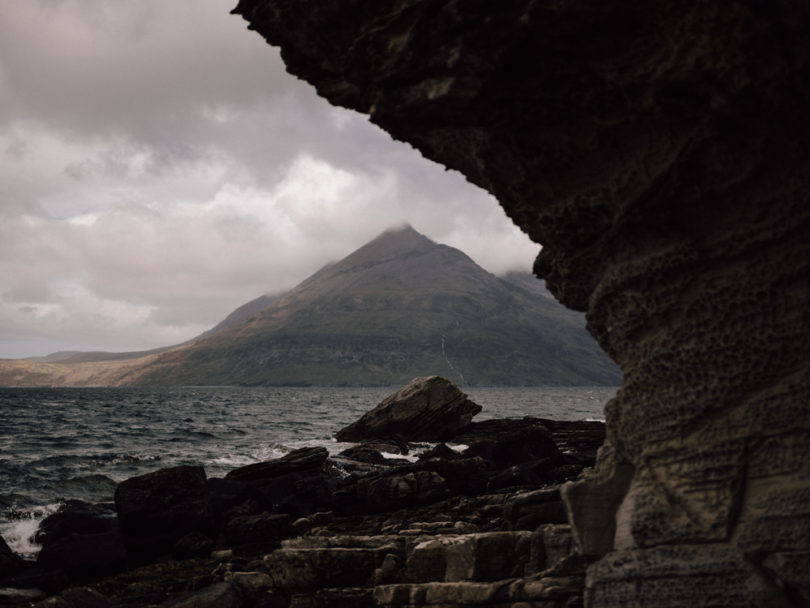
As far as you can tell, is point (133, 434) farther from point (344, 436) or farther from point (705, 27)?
point (705, 27)

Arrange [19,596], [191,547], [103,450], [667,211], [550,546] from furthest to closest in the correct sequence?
1. [103,450]
2. [191,547]
3. [19,596]
4. [550,546]
5. [667,211]

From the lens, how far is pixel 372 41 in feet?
24.0

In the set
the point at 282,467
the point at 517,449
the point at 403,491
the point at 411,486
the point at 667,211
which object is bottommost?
the point at 517,449

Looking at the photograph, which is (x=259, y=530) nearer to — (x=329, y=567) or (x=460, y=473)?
(x=460, y=473)

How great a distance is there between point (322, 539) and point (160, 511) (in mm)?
8844

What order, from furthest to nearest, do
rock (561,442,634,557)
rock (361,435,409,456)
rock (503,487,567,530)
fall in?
rock (361,435,409,456), rock (503,487,567,530), rock (561,442,634,557)

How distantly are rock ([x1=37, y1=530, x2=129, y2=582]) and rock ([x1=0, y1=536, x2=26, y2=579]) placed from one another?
1.40ft

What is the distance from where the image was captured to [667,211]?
22.4 feet

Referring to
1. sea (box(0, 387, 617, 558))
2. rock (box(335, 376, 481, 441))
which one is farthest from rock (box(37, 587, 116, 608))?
rock (box(335, 376, 481, 441))

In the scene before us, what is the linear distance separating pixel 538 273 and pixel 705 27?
3.94 m

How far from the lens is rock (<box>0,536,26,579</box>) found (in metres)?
15.0

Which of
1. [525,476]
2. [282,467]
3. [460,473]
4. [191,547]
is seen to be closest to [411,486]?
[460,473]

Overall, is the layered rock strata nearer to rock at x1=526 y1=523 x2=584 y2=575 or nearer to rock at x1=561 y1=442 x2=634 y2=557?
rock at x1=526 y1=523 x2=584 y2=575

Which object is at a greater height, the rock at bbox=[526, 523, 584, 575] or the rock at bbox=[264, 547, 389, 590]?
the rock at bbox=[526, 523, 584, 575]
